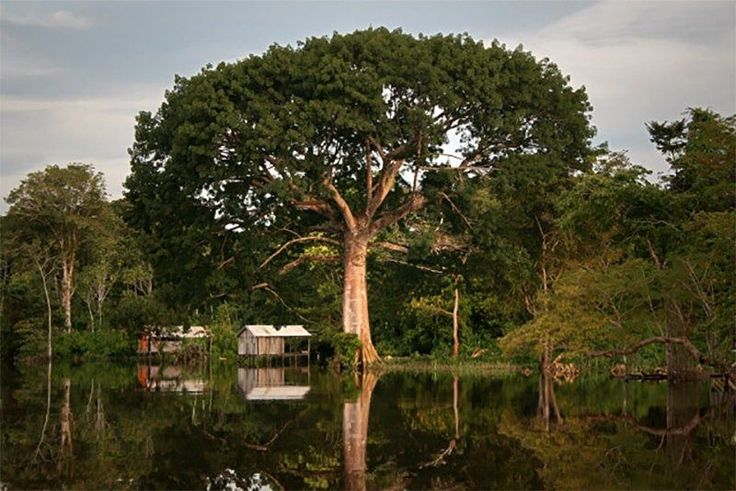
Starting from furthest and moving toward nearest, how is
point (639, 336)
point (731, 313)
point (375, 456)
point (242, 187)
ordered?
point (242, 187) → point (639, 336) → point (731, 313) → point (375, 456)

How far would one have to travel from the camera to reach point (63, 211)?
170 ft

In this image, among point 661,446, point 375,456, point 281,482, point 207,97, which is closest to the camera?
point 281,482

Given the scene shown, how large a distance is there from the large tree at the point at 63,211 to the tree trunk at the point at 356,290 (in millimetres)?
22488

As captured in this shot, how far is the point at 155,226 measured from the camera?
3500 cm

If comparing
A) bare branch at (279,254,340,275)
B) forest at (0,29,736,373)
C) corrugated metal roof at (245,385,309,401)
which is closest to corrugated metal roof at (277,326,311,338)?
forest at (0,29,736,373)

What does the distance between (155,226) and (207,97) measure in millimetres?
7181

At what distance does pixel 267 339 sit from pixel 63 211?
13900 millimetres

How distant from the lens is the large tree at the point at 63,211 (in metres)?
51.3

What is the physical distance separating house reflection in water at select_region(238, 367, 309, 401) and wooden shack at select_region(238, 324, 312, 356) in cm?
1176

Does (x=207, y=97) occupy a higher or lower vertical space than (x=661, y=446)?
higher

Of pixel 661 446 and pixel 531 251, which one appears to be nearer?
pixel 661 446

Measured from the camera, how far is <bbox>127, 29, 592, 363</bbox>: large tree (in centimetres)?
2958

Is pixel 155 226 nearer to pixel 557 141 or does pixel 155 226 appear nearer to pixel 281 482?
pixel 557 141

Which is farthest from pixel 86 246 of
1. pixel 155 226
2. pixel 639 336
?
pixel 639 336
